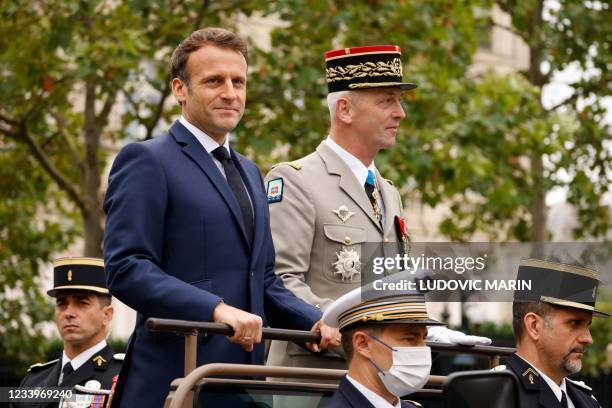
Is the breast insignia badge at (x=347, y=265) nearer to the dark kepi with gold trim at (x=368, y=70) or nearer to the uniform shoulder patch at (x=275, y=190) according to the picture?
the uniform shoulder patch at (x=275, y=190)

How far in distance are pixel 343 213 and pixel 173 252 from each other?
1.14 m

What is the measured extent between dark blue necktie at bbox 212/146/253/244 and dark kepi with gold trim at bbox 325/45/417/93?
101 cm

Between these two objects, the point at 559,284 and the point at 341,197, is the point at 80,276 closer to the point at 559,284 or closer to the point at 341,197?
the point at 341,197

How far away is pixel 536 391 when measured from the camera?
17.3 ft

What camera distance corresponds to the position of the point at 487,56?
40188mm

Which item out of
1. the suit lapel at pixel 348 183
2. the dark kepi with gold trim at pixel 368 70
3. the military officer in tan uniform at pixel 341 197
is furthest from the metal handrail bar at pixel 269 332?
the dark kepi with gold trim at pixel 368 70

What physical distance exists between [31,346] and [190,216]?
39.0 feet

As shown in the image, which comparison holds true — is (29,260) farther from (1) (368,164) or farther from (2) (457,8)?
(1) (368,164)

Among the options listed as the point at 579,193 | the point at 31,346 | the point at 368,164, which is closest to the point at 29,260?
the point at 31,346

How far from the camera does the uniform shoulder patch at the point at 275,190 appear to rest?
5.87m

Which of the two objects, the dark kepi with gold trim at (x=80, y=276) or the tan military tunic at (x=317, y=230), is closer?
the tan military tunic at (x=317, y=230)

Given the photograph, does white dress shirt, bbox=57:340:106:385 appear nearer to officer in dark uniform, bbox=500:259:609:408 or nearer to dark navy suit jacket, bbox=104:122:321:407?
dark navy suit jacket, bbox=104:122:321:407

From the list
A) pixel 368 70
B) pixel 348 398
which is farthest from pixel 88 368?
pixel 348 398

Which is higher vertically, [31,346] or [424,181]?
[424,181]
